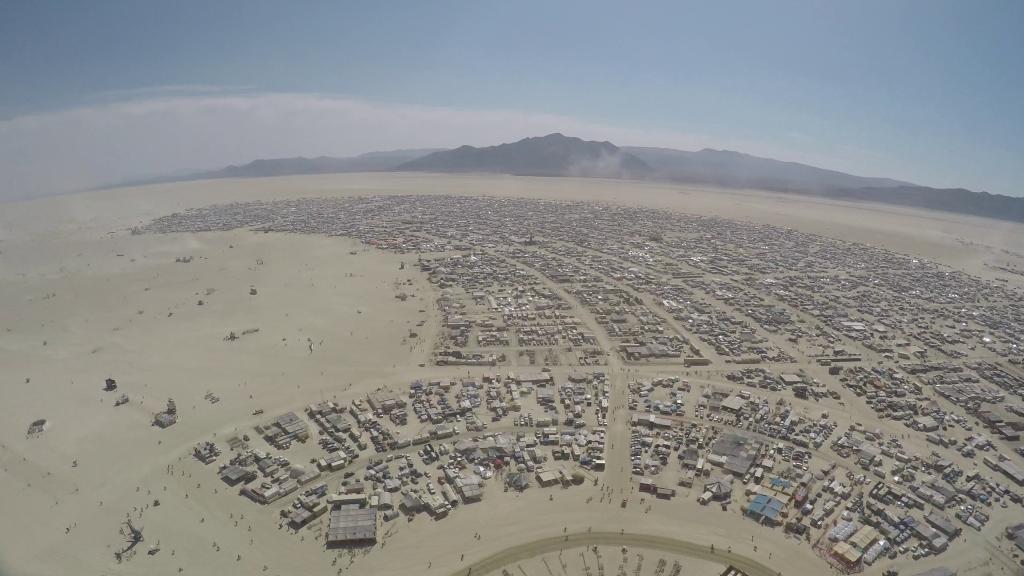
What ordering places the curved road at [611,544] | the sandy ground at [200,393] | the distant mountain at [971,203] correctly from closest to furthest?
the curved road at [611,544] < the sandy ground at [200,393] < the distant mountain at [971,203]

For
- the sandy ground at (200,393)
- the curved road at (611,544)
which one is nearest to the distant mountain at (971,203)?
the sandy ground at (200,393)

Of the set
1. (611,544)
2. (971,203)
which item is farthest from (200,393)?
(971,203)

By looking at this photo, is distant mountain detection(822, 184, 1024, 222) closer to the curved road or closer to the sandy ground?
the sandy ground

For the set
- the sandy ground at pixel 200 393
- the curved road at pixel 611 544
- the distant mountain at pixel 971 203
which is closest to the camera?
the curved road at pixel 611 544

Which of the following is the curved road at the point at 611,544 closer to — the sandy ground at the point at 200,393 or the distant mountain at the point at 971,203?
the sandy ground at the point at 200,393

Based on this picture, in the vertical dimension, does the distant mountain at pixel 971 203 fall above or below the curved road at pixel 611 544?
above
